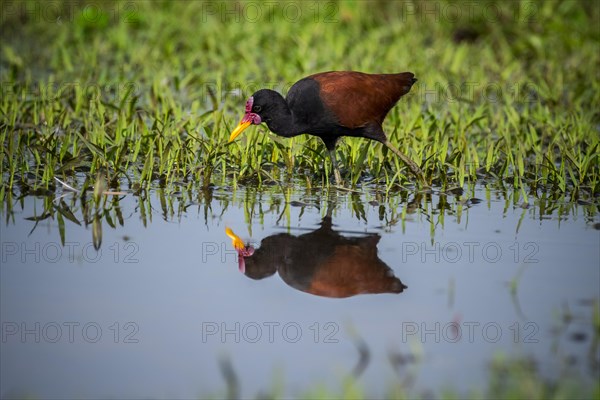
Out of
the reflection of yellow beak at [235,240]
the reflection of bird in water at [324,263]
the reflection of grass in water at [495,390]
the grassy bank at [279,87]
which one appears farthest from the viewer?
the grassy bank at [279,87]

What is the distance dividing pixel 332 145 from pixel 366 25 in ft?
15.9

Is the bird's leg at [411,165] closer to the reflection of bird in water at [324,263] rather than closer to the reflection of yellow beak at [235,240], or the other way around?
the reflection of bird in water at [324,263]

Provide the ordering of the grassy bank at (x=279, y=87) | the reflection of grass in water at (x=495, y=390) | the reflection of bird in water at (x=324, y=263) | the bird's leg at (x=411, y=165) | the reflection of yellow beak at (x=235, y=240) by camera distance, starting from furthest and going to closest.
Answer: the grassy bank at (x=279, y=87), the bird's leg at (x=411, y=165), the reflection of yellow beak at (x=235, y=240), the reflection of bird in water at (x=324, y=263), the reflection of grass in water at (x=495, y=390)

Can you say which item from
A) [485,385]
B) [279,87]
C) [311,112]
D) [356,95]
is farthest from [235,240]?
[279,87]

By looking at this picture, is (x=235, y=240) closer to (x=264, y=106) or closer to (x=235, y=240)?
(x=235, y=240)

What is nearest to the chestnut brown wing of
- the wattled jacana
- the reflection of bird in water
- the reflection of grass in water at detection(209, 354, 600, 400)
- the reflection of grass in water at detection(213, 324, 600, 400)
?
the wattled jacana

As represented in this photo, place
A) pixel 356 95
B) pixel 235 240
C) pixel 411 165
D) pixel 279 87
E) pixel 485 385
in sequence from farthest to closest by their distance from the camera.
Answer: pixel 279 87
pixel 356 95
pixel 411 165
pixel 235 240
pixel 485 385

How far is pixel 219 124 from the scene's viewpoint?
7.41 metres

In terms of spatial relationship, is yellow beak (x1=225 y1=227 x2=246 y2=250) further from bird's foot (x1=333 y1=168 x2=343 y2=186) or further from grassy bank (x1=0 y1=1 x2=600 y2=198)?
bird's foot (x1=333 y1=168 x2=343 y2=186)

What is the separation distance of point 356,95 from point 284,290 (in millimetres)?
2410

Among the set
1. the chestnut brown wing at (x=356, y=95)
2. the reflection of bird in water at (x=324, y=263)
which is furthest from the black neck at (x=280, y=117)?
the reflection of bird in water at (x=324, y=263)

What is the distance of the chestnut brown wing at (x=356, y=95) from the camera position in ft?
21.8

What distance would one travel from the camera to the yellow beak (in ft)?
17.2

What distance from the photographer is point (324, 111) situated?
6.63 meters
